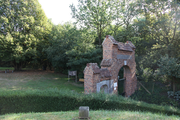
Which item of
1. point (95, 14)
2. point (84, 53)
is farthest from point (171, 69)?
point (95, 14)

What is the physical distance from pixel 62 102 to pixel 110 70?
14.3ft

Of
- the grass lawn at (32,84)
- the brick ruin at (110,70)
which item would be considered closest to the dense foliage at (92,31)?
the grass lawn at (32,84)

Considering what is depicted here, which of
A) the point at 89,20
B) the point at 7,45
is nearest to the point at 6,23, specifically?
the point at 7,45

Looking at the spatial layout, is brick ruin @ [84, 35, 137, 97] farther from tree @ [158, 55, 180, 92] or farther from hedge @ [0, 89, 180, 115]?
tree @ [158, 55, 180, 92]

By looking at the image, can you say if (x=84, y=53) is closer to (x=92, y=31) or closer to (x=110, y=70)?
(x=110, y=70)

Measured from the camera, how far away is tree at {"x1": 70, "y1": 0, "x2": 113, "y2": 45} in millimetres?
19219

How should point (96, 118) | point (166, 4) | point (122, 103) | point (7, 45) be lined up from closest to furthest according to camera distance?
point (96, 118), point (122, 103), point (166, 4), point (7, 45)

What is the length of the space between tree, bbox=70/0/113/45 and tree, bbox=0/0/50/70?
7806 mm

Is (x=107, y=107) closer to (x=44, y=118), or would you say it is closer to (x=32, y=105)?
(x=44, y=118)

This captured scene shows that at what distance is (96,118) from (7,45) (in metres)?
21.0

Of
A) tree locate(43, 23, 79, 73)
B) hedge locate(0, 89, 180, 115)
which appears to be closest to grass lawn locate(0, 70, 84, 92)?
tree locate(43, 23, 79, 73)

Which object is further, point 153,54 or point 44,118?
point 153,54

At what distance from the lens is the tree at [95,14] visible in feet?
63.1

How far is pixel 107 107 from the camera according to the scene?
6547 mm
